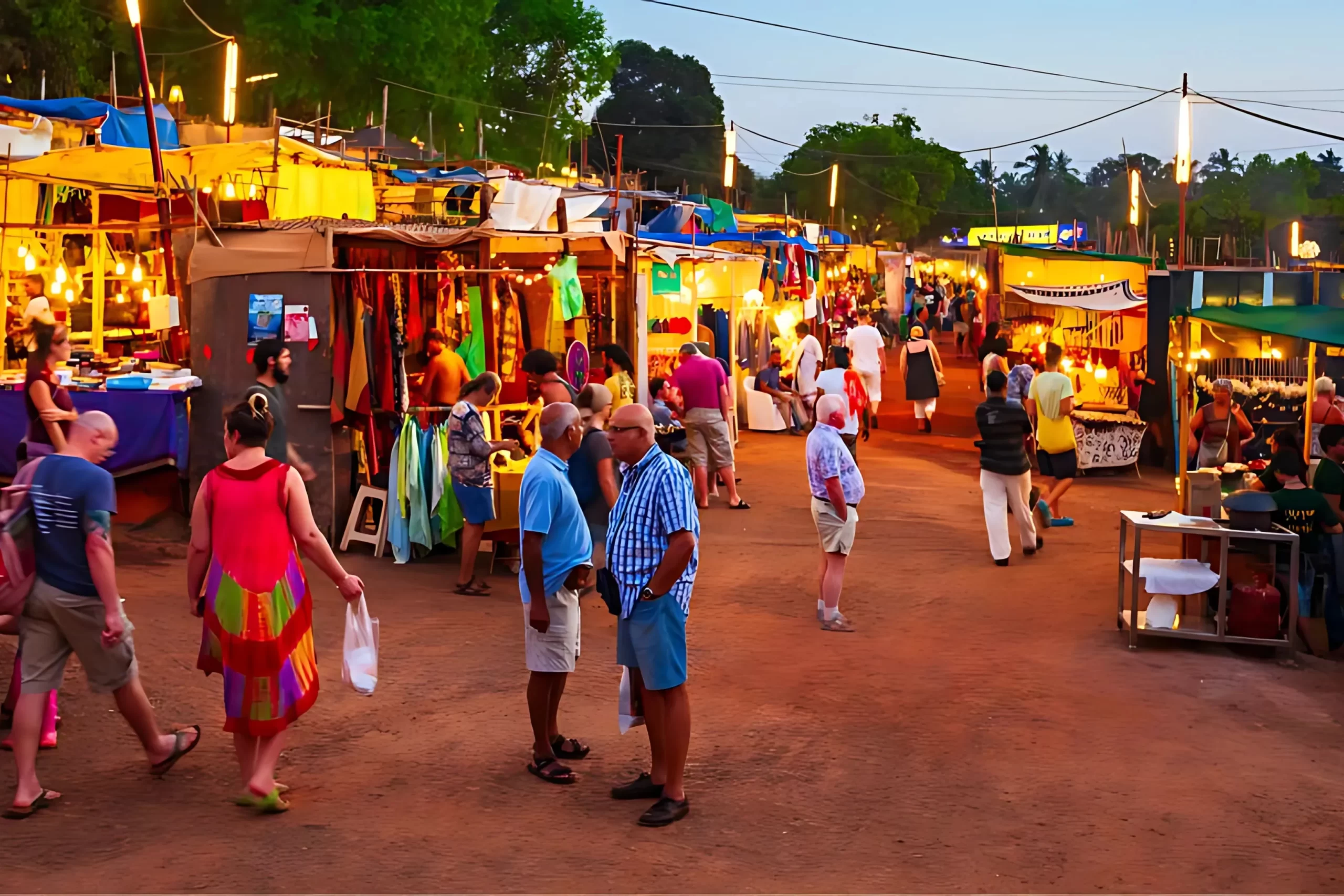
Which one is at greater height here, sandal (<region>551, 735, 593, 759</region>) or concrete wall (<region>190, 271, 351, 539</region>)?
concrete wall (<region>190, 271, 351, 539</region>)

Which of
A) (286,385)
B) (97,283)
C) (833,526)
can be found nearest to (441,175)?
(97,283)

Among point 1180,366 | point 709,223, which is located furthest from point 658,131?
point 1180,366

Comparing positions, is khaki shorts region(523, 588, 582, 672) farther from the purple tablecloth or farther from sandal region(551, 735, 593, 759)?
the purple tablecloth

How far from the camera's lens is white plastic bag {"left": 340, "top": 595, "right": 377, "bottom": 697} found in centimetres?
603

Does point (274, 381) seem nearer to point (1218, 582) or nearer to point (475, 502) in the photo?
point (475, 502)

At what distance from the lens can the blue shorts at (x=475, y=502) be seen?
10.5 metres

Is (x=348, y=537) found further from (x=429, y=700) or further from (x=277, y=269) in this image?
(x=429, y=700)

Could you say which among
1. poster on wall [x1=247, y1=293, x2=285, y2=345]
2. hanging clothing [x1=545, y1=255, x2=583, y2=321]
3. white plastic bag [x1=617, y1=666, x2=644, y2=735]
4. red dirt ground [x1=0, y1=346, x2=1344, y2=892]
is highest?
hanging clothing [x1=545, y1=255, x2=583, y2=321]

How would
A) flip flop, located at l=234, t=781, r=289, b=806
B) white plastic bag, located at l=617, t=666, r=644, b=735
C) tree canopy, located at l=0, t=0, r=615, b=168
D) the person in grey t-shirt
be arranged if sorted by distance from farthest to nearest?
tree canopy, located at l=0, t=0, r=615, b=168, the person in grey t-shirt, white plastic bag, located at l=617, t=666, r=644, b=735, flip flop, located at l=234, t=781, r=289, b=806

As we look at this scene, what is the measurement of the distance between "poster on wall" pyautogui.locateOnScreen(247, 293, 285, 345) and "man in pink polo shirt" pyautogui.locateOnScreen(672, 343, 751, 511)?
4.64 meters

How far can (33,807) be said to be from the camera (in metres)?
5.77

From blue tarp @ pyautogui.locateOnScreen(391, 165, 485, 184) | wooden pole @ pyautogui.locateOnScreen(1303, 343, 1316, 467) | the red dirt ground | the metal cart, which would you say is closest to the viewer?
the red dirt ground

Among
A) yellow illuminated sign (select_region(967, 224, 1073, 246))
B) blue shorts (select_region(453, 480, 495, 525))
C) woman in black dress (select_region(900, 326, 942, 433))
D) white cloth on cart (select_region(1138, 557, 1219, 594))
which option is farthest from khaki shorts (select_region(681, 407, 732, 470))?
yellow illuminated sign (select_region(967, 224, 1073, 246))

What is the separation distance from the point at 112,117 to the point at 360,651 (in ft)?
35.6
